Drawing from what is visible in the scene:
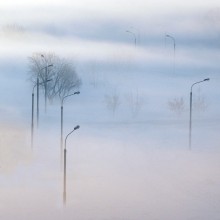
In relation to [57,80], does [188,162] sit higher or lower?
lower

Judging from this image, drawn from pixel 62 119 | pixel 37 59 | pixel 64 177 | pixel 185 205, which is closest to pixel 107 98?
pixel 37 59

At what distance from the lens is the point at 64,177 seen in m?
10.2

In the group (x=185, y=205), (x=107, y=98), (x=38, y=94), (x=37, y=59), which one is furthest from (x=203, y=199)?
(x=37, y=59)

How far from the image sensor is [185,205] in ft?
30.1

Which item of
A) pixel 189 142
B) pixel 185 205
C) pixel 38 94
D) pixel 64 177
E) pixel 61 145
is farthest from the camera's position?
pixel 38 94

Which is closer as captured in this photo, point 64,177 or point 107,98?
point 64,177

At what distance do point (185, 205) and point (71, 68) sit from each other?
→ 33.5 ft

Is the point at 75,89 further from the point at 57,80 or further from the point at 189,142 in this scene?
the point at 189,142

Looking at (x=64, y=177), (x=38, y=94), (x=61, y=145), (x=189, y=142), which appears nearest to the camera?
(x=64, y=177)

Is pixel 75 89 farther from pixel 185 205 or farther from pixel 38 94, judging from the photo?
pixel 185 205

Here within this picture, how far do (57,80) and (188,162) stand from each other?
250 inches

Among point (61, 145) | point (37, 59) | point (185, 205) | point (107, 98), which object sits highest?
point (37, 59)

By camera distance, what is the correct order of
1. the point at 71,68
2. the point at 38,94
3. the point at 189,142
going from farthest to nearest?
the point at 71,68 < the point at 38,94 < the point at 189,142

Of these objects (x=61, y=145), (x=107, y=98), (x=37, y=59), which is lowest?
(x=61, y=145)
